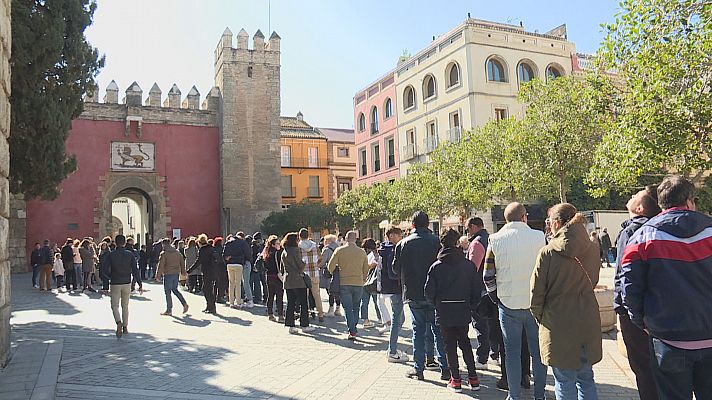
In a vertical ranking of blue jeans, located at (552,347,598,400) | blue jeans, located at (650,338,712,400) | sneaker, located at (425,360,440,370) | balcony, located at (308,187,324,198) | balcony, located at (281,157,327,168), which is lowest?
sneaker, located at (425,360,440,370)

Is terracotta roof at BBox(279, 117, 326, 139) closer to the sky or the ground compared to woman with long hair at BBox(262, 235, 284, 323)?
closer to the sky

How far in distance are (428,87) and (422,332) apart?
92.9 feet

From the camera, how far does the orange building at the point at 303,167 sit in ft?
147

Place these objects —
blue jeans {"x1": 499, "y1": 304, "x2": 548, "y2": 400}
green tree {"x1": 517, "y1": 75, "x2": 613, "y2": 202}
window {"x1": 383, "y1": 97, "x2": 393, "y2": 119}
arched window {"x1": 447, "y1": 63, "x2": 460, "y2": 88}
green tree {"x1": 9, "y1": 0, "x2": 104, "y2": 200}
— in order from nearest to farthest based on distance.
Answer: blue jeans {"x1": 499, "y1": 304, "x2": 548, "y2": 400} < green tree {"x1": 9, "y1": 0, "x2": 104, "y2": 200} < green tree {"x1": 517, "y1": 75, "x2": 613, "y2": 202} < arched window {"x1": 447, "y1": 63, "x2": 460, "y2": 88} < window {"x1": 383, "y1": 97, "x2": 393, "y2": 119}

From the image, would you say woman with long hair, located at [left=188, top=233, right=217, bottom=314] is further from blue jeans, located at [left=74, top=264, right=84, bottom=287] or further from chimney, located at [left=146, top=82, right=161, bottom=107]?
chimney, located at [left=146, top=82, right=161, bottom=107]

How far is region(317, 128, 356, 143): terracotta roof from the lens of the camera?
49.5 meters

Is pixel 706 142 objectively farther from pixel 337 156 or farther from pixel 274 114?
pixel 337 156

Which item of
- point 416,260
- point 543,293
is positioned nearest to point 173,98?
point 416,260

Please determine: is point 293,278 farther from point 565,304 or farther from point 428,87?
point 428,87

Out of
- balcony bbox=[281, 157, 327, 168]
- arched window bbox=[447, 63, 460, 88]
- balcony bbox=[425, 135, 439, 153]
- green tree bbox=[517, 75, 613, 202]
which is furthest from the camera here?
balcony bbox=[281, 157, 327, 168]

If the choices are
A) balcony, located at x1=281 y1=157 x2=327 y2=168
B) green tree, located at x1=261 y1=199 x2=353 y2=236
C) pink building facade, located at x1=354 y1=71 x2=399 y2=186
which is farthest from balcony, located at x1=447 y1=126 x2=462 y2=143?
balcony, located at x1=281 y1=157 x2=327 y2=168

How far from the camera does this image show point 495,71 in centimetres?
3052

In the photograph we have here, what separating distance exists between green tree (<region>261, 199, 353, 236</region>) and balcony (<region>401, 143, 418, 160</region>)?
16.6 ft

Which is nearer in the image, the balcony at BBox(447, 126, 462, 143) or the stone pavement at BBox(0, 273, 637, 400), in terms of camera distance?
the stone pavement at BBox(0, 273, 637, 400)
